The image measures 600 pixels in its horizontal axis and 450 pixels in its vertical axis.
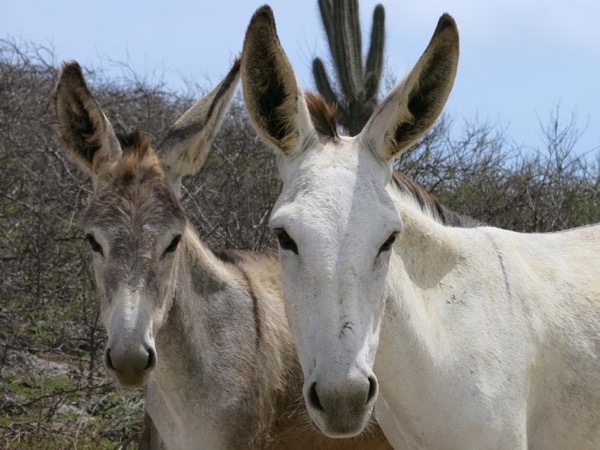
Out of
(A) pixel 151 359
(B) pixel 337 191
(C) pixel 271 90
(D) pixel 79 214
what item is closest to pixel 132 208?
(A) pixel 151 359

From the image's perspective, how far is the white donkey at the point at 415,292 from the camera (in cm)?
413

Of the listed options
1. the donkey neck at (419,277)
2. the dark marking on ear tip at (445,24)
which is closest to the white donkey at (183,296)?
the donkey neck at (419,277)

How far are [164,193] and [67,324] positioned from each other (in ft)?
15.5

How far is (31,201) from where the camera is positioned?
11.4 meters

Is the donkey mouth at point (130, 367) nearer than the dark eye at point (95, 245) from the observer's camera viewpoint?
Yes

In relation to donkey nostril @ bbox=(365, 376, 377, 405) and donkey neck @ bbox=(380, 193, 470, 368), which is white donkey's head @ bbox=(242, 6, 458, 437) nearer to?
donkey nostril @ bbox=(365, 376, 377, 405)

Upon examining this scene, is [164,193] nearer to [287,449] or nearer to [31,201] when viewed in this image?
[287,449]

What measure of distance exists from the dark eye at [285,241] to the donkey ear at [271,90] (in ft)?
1.50

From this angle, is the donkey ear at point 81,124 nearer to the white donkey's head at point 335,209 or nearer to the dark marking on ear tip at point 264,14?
the white donkey's head at point 335,209

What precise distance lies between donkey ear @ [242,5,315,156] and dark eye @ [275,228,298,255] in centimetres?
46

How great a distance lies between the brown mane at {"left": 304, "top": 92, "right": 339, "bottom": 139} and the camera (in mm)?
4637

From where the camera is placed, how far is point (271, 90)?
4594 mm

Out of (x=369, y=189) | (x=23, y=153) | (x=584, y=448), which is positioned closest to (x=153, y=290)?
(x=369, y=189)

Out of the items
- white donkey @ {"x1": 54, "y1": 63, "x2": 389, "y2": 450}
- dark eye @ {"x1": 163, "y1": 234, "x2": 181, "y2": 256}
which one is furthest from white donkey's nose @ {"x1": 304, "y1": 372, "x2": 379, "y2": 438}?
dark eye @ {"x1": 163, "y1": 234, "x2": 181, "y2": 256}
